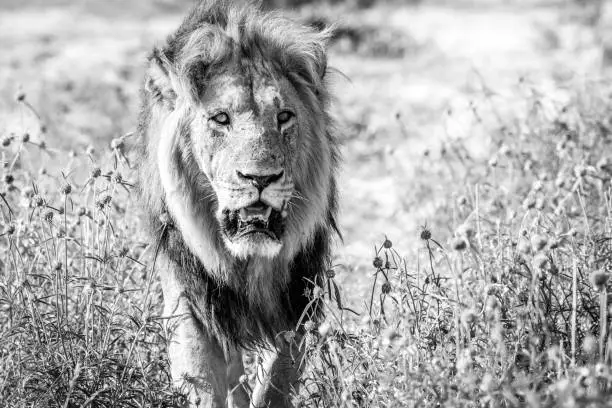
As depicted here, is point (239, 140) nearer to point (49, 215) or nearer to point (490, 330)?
point (49, 215)

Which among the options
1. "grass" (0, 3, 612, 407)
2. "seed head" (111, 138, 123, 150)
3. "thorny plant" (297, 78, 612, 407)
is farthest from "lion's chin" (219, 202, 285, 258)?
"seed head" (111, 138, 123, 150)

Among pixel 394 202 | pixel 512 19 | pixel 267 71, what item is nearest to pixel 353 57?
pixel 512 19

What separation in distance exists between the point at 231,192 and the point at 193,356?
27.7 inches

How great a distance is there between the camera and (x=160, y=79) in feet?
13.8

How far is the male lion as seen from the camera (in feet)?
12.9

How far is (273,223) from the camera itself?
3.89 meters

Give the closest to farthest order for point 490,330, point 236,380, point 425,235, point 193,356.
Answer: point 425,235 → point 490,330 → point 193,356 → point 236,380

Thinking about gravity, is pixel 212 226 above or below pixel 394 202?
above

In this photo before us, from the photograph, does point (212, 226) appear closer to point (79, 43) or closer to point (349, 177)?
point (349, 177)

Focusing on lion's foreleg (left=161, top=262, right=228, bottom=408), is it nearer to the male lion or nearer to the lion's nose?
the male lion

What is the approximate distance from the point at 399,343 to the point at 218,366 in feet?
3.47

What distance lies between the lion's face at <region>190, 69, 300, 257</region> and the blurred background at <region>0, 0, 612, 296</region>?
56 centimetres

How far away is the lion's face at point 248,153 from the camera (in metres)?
3.79

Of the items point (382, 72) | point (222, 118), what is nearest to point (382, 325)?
point (222, 118)
